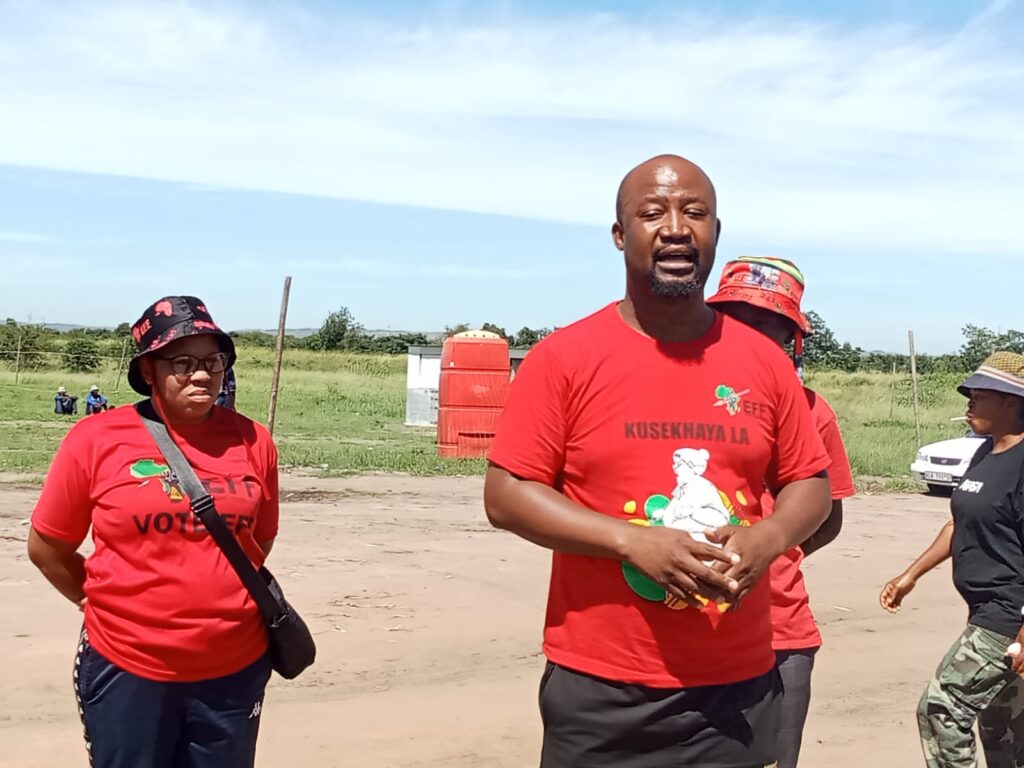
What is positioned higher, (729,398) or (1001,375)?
(1001,375)

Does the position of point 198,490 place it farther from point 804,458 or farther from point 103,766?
point 804,458

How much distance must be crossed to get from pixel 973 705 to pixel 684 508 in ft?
7.91

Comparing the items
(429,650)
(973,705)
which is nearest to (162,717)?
(973,705)

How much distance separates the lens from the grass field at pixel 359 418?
17359 millimetres

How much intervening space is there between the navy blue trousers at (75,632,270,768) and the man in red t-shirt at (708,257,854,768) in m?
1.48

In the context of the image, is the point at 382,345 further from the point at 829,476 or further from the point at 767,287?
the point at 829,476

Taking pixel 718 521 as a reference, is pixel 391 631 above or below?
below

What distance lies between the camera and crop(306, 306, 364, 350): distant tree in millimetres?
68887

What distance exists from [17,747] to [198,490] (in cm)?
271

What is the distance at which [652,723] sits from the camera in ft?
8.32

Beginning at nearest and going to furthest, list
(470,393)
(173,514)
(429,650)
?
(173,514) → (429,650) → (470,393)

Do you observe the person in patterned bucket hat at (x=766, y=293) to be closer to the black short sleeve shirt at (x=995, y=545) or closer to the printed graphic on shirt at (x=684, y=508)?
the printed graphic on shirt at (x=684, y=508)

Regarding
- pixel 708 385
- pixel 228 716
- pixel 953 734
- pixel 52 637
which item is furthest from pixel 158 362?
pixel 52 637

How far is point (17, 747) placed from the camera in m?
5.21
